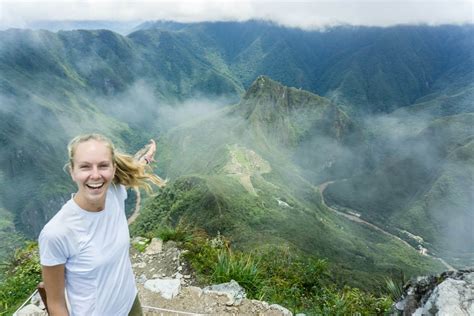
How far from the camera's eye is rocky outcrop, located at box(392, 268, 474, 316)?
270 inches

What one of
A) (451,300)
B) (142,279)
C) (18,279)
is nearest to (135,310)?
(142,279)

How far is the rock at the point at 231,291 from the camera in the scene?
8.85 m

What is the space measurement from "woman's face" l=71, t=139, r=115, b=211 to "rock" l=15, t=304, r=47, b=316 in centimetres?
574

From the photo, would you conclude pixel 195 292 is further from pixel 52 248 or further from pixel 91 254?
pixel 52 248

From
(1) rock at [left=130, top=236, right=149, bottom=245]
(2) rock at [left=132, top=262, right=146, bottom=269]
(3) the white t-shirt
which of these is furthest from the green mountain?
(3) the white t-shirt

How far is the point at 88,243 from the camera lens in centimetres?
402

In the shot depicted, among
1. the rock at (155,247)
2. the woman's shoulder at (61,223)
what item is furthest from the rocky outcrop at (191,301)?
the woman's shoulder at (61,223)

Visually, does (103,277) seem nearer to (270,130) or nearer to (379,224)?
(379,224)

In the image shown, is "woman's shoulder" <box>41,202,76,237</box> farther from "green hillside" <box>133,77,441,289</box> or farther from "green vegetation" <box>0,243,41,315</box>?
"green hillside" <box>133,77,441,289</box>

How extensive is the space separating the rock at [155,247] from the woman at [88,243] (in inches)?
326

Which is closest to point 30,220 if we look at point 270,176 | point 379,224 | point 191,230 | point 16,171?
point 16,171

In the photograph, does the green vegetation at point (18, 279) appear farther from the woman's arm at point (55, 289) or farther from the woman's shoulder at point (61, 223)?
the woman's shoulder at point (61, 223)

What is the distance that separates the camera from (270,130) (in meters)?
194

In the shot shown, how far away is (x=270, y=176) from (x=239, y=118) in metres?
55.9
